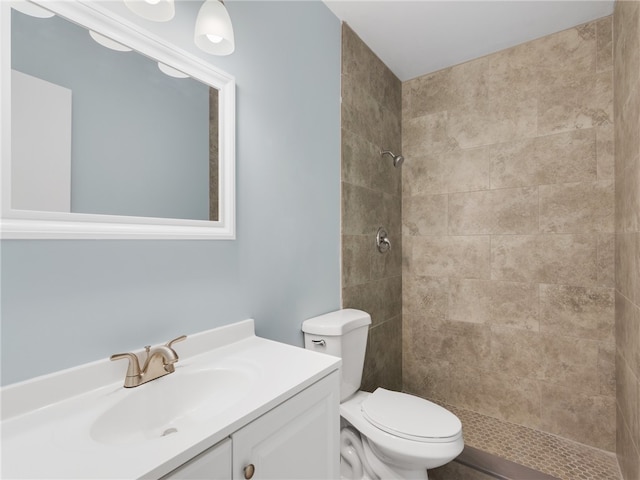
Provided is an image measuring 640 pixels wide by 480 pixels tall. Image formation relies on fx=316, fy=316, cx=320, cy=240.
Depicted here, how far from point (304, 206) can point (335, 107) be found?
64 cm

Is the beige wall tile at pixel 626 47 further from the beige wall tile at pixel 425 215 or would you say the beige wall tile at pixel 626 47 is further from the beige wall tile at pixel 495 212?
the beige wall tile at pixel 425 215

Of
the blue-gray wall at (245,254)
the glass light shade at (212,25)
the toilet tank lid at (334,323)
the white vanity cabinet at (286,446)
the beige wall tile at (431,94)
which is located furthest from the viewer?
the beige wall tile at (431,94)

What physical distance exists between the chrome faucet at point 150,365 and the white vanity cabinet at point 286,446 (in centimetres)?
33

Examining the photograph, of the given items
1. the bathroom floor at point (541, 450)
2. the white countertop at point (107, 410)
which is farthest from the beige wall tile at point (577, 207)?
the white countertop at point (107, 410)

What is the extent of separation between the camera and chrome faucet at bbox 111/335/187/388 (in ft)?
2.87

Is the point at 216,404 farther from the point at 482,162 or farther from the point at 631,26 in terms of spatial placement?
the point at 631,26

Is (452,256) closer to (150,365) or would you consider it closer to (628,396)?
(628,396)

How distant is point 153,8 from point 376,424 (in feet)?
5.61

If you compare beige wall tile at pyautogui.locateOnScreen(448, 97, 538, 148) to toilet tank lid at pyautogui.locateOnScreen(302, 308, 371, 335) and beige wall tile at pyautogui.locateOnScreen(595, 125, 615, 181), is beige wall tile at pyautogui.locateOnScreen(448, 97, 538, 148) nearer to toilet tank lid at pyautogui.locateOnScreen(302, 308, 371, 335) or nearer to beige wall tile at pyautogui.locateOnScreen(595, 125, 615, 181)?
beige wall tile at pyautogui.locateOnScreen(595, 125, 615, 181)

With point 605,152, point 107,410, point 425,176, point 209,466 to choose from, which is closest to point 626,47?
point 605,152

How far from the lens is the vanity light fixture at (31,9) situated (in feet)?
2.48

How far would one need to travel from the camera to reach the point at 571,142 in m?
1.88

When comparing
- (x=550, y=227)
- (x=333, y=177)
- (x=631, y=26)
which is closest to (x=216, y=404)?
(x=333, y=177)

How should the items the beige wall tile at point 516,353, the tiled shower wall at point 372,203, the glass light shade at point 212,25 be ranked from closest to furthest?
the glass light shade at point 212,25 < the tiled shower wall at point 372,203 < the beige wall tile at point 516,353
